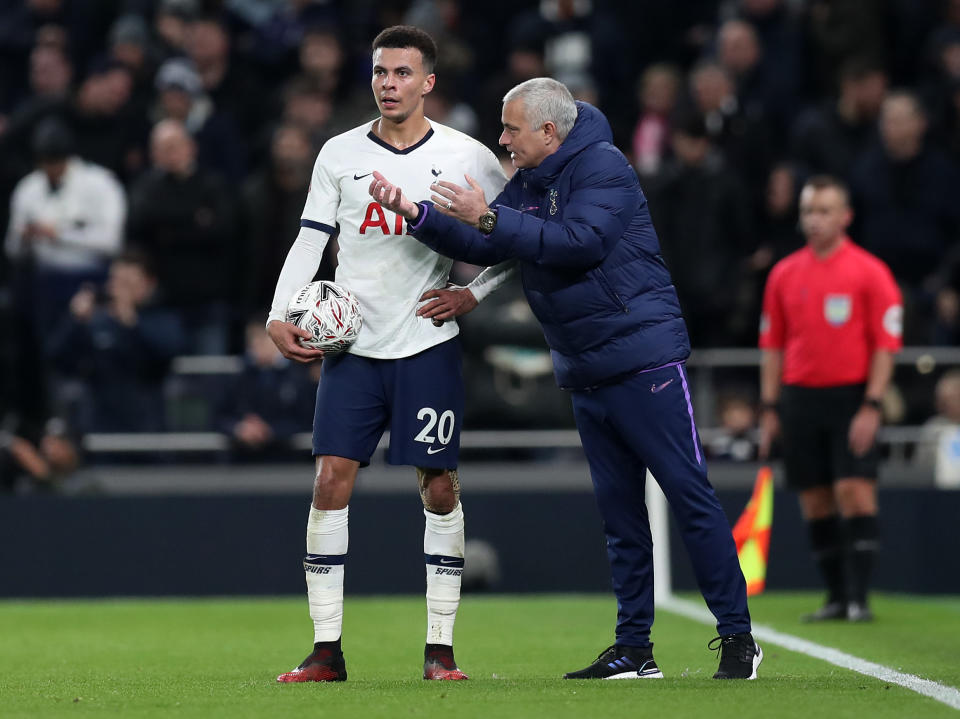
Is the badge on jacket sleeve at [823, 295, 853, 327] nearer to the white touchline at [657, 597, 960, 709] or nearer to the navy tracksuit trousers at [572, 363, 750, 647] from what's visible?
the white touchline at [657, 597, 960, 709]

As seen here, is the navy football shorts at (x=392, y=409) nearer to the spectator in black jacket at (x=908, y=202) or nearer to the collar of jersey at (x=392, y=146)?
the collar of jersey at (x=392, y=146)

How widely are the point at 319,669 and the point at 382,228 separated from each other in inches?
65.8

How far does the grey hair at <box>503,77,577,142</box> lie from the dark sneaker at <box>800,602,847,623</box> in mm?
4169

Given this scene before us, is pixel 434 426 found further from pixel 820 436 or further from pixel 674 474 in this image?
pixel 820 436

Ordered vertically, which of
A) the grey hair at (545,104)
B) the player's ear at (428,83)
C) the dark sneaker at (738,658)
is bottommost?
the dark sneaker at (738,658)

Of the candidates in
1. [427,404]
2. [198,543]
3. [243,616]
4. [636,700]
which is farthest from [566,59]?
[636,700]

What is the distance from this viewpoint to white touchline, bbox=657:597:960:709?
5734 mm

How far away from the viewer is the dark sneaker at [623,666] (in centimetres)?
626

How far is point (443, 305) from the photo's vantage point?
20.3 ft

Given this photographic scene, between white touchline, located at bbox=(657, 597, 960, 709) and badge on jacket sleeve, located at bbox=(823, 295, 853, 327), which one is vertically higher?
badge on jacket sleeve, located at bbox=(823, 295, 853, 327)

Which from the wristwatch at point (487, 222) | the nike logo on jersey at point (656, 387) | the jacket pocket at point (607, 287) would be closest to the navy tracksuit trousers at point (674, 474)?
the nike logo on jersey at point (656, 387)

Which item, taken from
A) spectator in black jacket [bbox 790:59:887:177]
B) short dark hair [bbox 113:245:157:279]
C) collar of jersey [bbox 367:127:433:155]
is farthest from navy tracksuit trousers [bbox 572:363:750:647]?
spectator in black jacket [bbox 790:59:887:177]

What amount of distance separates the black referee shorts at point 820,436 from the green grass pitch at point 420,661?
850 mm

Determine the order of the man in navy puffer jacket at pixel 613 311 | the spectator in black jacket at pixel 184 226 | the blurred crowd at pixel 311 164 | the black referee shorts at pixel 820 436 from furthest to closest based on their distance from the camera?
the spectator in black jacket at pixel 184 226
the blurred crowd at pixel 311 164
the black referee shorts at pixel 820 436
the man in navy puffer jacket at pixel 613 311
